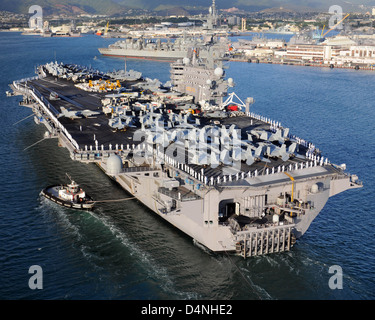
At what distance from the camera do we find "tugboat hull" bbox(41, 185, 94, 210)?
32500 millimetres

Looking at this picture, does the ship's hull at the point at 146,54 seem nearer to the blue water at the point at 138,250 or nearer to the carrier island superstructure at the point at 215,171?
the blue water at the point at 138,250

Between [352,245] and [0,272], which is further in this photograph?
[352,245]

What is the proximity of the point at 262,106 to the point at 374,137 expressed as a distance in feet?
65.8

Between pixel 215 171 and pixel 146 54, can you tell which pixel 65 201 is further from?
pixel 146 54

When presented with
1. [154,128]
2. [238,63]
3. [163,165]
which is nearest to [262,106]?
[154,128]

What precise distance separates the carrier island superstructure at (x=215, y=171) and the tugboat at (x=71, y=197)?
297 cm

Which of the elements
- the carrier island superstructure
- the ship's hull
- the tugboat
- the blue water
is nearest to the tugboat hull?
the tugboat

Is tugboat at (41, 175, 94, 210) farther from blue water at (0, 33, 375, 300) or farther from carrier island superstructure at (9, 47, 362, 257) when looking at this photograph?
carrier island superstructure at (9, 47, 362, 257)

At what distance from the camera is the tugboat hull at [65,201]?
107 ft

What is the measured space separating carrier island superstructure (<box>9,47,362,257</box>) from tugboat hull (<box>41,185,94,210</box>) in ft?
10.1

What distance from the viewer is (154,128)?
36.5m

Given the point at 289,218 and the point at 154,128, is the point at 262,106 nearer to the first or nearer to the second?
the point at 154,128

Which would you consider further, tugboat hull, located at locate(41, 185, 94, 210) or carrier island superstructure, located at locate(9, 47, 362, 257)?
tugboat hull, located at locate(41, 185, 94, 210)

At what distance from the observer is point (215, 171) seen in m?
29.1
